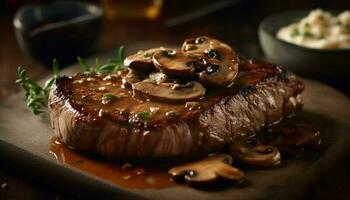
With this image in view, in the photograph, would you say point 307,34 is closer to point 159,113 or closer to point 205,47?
point 205,47

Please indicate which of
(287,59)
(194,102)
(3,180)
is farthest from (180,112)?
(287,59)

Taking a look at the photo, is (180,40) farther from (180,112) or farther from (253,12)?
(180,112)

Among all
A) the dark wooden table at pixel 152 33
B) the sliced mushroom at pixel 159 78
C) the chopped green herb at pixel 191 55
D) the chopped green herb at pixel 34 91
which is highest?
the chopped green herb at pixel 191 55

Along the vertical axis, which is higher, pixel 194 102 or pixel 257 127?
pixel 194 102

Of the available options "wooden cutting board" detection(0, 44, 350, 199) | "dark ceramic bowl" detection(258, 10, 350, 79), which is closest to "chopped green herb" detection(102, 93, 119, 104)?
"wooden cutting board" detection(0, 44, 350, 199)

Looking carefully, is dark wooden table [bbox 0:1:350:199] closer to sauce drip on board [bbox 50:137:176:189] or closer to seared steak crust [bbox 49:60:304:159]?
seared steak crust [bbox 49:60:304:159]

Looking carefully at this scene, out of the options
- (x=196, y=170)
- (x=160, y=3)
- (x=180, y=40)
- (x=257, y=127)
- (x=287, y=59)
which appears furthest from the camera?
(x=160, y=3)

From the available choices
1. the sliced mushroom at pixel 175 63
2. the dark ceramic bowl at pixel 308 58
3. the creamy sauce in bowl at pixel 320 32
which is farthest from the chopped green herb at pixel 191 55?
the creamy sauce in bowl at pixel 320 32

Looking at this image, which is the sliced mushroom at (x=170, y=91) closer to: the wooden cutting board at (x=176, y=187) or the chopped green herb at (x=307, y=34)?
the wooden cutting board at (x=176, y=187)
